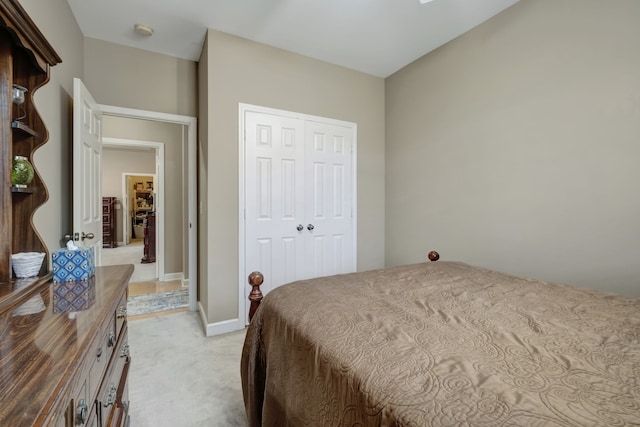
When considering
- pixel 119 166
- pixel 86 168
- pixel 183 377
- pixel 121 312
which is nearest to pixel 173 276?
pixel 86 168

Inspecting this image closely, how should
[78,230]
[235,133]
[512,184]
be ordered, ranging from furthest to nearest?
[235,133] → [512,184] → [78,230]

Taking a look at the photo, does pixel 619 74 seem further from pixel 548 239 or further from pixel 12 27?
pixel 12 27

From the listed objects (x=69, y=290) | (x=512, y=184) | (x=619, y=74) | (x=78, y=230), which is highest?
(x=619, y=74)

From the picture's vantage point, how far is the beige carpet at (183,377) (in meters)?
1.66

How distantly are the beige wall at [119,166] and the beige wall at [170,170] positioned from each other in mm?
3771

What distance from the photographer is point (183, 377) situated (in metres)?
2.01

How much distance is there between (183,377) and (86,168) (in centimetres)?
170

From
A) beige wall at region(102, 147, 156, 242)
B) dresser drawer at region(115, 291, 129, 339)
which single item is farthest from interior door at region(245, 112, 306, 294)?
beige wall at region(102, 147, 156, 242)

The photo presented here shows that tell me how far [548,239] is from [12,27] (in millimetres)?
3098

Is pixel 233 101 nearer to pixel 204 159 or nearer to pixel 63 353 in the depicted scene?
pixel 204 159

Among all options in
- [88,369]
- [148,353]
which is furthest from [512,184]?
[148,353]

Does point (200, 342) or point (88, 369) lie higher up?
point (88, 369)

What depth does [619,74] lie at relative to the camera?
1.75 metres

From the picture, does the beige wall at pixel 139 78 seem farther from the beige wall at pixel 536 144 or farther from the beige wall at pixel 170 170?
the beige wall at pixel 536 144
